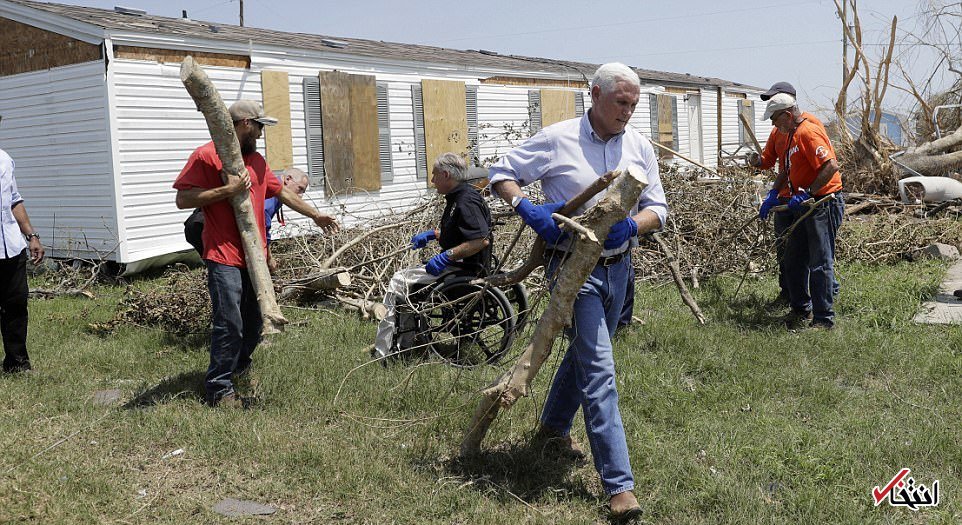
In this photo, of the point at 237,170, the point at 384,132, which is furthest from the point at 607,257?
the point at 384,132

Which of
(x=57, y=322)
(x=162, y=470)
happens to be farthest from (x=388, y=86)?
(x=162, y=470)

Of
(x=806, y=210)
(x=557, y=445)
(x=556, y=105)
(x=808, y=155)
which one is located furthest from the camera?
(x=556, y=105)

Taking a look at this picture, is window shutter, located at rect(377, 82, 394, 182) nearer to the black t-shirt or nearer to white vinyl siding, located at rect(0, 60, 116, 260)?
white vinyl siding, located at rect(0, 60, 116, 260)

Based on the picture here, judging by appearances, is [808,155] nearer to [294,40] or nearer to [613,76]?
[613,76]

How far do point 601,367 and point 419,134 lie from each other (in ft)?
37.8

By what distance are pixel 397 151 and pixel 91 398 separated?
30.9 feet

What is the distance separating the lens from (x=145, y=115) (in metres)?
10.4

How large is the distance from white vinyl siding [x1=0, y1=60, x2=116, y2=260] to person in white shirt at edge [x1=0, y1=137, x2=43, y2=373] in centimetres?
437

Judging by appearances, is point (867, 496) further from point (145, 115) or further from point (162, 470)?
point (145, 115)

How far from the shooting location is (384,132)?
1391cm

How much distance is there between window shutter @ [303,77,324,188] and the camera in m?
12.5

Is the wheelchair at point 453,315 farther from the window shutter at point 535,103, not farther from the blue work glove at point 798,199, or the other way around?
the window shutter at point 535,103

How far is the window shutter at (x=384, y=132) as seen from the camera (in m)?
13.8

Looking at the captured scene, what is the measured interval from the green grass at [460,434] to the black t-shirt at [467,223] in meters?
0.81
